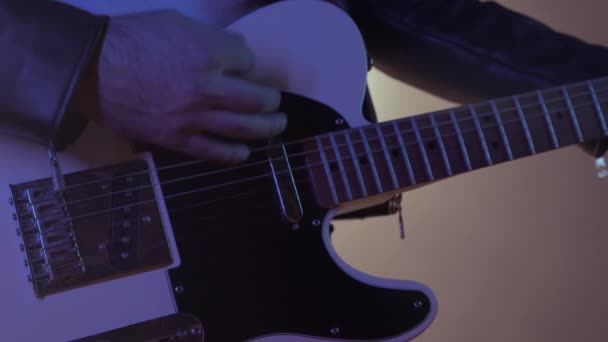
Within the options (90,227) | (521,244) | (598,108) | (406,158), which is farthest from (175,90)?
(521,244)

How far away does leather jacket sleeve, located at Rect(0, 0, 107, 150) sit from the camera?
591 mm

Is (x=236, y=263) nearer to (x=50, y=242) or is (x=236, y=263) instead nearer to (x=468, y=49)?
(x=50, y=242)

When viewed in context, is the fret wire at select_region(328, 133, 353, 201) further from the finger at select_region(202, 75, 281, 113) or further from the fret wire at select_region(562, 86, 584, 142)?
the fret wire at select_region(562, 86, 584, 142)

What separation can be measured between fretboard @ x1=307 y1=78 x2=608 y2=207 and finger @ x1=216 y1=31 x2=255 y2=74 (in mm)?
113

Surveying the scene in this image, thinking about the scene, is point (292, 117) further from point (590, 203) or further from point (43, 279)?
point (590, 203)

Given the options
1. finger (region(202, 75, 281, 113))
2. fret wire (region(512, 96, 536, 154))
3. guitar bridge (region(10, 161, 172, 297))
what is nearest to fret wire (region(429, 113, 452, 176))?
fret wire (region(512, 96, 536, 154))

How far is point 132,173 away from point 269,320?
0.67ft

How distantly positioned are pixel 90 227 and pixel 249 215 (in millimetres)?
158

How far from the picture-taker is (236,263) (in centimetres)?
63

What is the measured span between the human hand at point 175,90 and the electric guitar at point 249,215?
39mm

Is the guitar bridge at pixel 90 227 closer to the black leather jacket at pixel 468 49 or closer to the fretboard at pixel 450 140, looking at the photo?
the fretboard at pixel 450 140

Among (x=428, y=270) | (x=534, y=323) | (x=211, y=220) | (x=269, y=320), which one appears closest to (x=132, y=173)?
(x=211, y=220)

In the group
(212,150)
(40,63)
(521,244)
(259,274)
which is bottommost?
(521,244)

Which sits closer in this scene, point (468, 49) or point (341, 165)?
point (341, 165)
